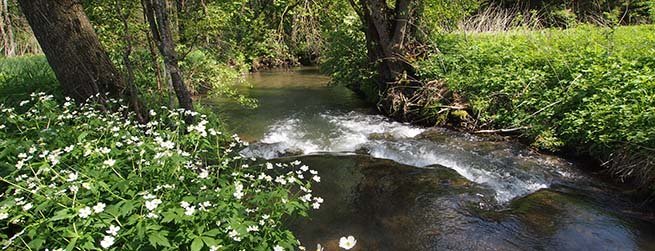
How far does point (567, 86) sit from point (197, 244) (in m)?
6.04

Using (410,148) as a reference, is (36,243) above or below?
above

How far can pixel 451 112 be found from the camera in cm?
776

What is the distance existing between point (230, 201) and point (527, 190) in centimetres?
388

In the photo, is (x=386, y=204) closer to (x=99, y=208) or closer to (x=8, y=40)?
(x=99, y=208)

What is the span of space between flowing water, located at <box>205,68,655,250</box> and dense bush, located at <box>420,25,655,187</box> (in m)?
0.43

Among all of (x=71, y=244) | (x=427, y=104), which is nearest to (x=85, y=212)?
(x=71, y=244)

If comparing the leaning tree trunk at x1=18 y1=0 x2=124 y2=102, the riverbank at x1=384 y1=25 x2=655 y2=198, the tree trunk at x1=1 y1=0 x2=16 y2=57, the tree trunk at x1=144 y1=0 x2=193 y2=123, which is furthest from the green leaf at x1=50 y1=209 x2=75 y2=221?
the tree trunk at x1=1 y1=0 x2=16 y2=57

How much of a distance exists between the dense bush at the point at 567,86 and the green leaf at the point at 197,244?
4.74m

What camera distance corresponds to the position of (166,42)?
467 centimetres

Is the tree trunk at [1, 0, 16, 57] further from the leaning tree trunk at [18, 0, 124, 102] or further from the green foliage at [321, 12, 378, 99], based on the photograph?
the leaning tree trunk at [18, 0, 124, 102]

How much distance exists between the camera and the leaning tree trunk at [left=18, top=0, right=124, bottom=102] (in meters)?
5.00

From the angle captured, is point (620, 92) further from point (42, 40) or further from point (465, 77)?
point (42, 40)

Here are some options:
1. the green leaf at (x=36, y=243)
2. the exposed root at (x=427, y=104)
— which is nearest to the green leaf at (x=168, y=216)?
the green leaf at (x=36, y=243)

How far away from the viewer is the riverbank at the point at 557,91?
16.6 feet
